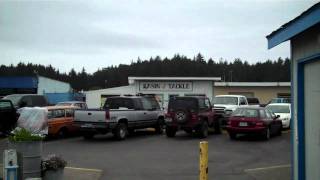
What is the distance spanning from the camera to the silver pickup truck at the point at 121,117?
22.3m

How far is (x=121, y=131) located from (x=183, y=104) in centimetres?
332

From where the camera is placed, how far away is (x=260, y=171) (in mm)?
13273

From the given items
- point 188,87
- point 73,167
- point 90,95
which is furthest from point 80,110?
point 90,95

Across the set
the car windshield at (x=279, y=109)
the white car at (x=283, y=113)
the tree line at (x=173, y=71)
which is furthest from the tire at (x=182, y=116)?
the tree line at (x=173, y=71)

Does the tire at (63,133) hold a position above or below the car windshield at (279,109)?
below

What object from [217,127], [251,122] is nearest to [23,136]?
[251,122]

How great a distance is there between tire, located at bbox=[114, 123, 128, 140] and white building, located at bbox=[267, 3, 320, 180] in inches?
526

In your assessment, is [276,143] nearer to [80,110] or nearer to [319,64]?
[80,110]

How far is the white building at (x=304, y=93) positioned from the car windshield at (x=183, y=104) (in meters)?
14.0

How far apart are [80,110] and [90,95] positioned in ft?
129

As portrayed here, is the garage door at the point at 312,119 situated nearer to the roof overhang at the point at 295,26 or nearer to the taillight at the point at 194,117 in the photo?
the roof overhang at the point at 295,26

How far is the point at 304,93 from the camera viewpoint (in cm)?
966

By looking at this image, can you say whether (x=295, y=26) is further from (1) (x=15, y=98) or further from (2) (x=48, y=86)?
(2) (x=48, y=86)

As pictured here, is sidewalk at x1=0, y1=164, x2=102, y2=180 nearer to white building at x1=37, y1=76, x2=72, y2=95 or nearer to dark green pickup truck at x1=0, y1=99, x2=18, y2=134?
dark green pickup truck at x1=0, y1=99, x2=18, y2=134
